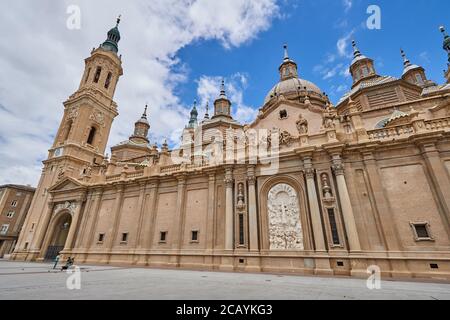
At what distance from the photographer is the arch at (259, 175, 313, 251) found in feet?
49.1

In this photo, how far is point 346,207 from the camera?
46.8 ft

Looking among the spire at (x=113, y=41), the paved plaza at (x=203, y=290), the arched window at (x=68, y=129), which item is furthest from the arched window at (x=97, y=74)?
the paved plaza at (x=203, y=290)

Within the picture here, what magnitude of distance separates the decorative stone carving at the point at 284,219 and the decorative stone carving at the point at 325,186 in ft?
6.74

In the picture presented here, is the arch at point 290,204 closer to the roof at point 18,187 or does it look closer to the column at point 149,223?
the column at point 149,223

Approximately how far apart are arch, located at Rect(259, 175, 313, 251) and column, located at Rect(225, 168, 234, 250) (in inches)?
87.9

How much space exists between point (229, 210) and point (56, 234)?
23.2 metres

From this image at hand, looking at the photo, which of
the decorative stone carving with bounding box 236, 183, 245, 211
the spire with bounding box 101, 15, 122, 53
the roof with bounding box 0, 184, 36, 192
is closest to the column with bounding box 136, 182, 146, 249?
the decorative stone carving with bounding box 236, 183, 245, 211

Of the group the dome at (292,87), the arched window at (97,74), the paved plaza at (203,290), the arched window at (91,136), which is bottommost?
the paved plaza at (203,290)

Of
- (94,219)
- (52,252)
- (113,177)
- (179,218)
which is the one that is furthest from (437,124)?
(52,252)

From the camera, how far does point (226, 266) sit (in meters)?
15.7

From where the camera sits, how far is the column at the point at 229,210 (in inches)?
650

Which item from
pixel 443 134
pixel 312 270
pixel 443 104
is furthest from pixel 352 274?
pixel 443 104

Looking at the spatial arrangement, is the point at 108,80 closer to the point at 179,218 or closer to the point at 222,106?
the point at 222,106

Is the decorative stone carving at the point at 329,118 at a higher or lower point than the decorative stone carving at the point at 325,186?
higher
